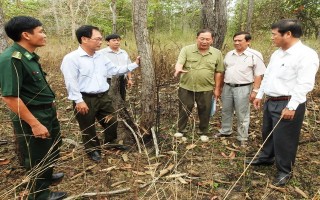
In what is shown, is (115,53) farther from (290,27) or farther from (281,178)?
(281,178)

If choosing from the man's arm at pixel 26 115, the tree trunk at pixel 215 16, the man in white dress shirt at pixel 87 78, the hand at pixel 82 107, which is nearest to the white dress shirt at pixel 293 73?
the man in white dress shirt at pixel 87 78

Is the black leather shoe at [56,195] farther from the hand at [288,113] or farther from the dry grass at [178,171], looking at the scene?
the hand at [288,113]

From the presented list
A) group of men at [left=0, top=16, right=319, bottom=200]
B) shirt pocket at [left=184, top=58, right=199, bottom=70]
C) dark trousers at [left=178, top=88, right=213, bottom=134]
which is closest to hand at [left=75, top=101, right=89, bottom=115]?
group of men at [left=0, top=16, right=319, bottom=200]

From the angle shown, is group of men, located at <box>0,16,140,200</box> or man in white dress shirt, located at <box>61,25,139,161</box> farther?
man in white dress shirt, located at <box>61,25,139,161</box>

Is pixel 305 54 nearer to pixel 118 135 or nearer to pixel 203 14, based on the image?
pixel 203 14

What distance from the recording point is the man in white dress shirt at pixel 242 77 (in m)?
3.66

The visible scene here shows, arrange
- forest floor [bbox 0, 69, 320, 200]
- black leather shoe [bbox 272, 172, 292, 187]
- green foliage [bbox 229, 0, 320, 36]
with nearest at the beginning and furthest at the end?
forest floor [bbox 0, 69, 320, 200], black leather shoe [bbox 272, 172, 292, 187], green foliage [bbox 229, 0, 320, 36]

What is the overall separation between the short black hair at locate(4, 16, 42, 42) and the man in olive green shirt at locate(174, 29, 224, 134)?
6.47 feet

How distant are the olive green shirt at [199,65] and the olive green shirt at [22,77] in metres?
2.04

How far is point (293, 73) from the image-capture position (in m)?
2.70

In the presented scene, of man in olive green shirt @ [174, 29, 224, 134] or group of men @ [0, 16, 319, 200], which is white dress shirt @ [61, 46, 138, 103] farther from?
man in olive green shirt @ [174, 29, 224, 134]

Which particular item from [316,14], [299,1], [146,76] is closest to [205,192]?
[146,76]

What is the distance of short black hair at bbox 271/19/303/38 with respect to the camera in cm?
265

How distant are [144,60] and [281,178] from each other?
2.12 metres
